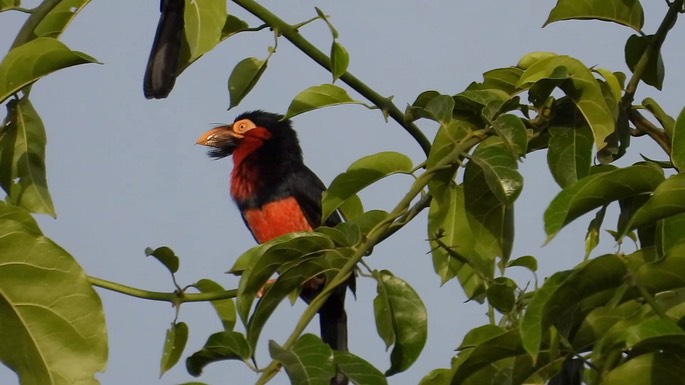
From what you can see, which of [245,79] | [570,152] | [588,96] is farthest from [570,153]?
[245,79]

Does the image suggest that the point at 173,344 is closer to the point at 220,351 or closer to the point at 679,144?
the point at 220,351

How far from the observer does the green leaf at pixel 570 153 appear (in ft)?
7.80

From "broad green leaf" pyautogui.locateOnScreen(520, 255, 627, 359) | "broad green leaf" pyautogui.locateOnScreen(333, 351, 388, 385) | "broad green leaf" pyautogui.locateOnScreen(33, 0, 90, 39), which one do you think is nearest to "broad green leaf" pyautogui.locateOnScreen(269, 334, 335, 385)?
"broad green leaf" pyautogui.locateOnScreen(333, 351, 388, 385)

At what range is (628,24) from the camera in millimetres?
2650

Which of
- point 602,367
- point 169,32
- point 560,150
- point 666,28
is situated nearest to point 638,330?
point 602,367

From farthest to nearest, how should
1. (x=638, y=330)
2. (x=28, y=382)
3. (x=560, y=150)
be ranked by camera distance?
(x=560, y=150) → (x=28, y=382) → (x=638, y=330)

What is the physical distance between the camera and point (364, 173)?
2531 millimetres

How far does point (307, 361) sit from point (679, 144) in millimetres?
703

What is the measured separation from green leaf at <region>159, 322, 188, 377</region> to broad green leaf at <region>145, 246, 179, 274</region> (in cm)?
13

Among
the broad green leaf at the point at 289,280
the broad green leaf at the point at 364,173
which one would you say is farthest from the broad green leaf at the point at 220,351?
the broad green leaf at the point at 364,173

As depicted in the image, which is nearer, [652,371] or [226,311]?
[652,371]

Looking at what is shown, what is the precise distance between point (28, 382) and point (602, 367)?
88cm

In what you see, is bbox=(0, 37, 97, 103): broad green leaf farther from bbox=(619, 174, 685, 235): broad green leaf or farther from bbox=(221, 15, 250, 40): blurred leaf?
bbox=(619, 174, 685, 235): broad green leaf

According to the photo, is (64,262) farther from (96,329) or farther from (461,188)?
(461,188)
